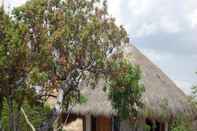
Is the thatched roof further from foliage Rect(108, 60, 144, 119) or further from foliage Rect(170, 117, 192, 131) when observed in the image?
foliage Rect(108, 60, 144, 119)

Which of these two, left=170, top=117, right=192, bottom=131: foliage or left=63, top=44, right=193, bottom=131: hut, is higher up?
left=63, top=44, right=193, bottom=131: hut

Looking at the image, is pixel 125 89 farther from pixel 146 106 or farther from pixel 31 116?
pixel 31 116

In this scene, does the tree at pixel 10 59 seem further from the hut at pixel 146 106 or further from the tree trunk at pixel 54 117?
the hut at pixel 146 106

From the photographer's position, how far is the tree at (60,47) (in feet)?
38.5

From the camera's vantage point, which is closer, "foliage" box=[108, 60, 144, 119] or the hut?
"foliage" box=[108, 60, 144, 119]

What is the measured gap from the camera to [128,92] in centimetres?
1382

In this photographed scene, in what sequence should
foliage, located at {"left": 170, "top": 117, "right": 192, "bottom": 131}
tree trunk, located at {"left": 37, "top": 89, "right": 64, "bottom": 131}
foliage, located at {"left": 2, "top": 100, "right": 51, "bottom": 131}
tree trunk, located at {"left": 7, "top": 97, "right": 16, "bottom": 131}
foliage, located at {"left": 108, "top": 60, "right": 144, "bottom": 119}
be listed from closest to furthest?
1. tree trunk, located at {"left": 37, "top": 89, "right": 64, "bottom": 131}
2. tree trunk, located at {"left": 7, "top": 97, "right": 16, "bottom": 131}
3. foliage, located at {"left": 108, "top": 60, "right": 144, "bottom": 119}
4. foliage, located at {"left": 2, "top": 100, "right": 51, "bottom": 131}
5. foliage, located at {"left": 170, "top": 117, "right": 192, "bottom": 131}

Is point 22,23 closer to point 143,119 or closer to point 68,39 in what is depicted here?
point 68,39

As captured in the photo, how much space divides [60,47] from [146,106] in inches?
186

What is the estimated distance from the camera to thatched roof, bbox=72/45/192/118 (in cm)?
1623

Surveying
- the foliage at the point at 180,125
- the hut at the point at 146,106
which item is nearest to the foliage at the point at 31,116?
the hut at the point at 146,106

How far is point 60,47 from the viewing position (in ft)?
39.5

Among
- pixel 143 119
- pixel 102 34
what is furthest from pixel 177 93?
pixel 102 34

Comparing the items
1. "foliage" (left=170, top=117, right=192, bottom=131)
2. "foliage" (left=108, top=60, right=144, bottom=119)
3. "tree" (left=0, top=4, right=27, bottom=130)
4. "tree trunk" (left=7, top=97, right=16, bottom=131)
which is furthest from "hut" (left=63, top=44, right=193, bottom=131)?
"tree" (left=0, top=4, right=27, bottom=130)
